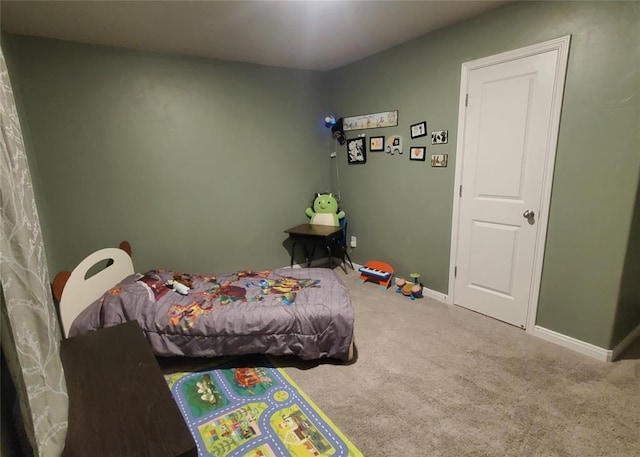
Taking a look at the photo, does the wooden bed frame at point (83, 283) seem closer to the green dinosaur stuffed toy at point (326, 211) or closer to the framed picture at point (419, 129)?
the green dinosaur stuffed toy at point (326, 211)

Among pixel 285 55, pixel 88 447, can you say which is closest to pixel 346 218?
pixel 285 55

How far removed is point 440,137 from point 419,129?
0.75 feet

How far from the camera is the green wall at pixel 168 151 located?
8.54ft

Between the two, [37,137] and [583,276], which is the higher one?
[37,137]

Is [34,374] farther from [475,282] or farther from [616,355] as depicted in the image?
[616,355]

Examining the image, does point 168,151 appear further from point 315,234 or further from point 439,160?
point 439,160

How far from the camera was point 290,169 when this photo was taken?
380cm

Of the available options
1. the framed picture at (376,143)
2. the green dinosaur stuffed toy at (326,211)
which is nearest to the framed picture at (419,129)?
the framed picture at (376,143)

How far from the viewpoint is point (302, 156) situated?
386 cm

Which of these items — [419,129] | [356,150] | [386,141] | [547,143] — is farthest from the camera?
[356,150]

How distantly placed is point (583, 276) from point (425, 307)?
3.95 feet

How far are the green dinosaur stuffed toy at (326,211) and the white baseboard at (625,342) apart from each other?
259 cm

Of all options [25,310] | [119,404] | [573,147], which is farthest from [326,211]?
[25,310]

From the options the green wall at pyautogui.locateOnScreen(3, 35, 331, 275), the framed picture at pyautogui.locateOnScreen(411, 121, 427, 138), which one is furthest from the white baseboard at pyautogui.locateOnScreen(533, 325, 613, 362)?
the green wall at pyautogui.locateOnScreen(3, 35, 331, 275)
